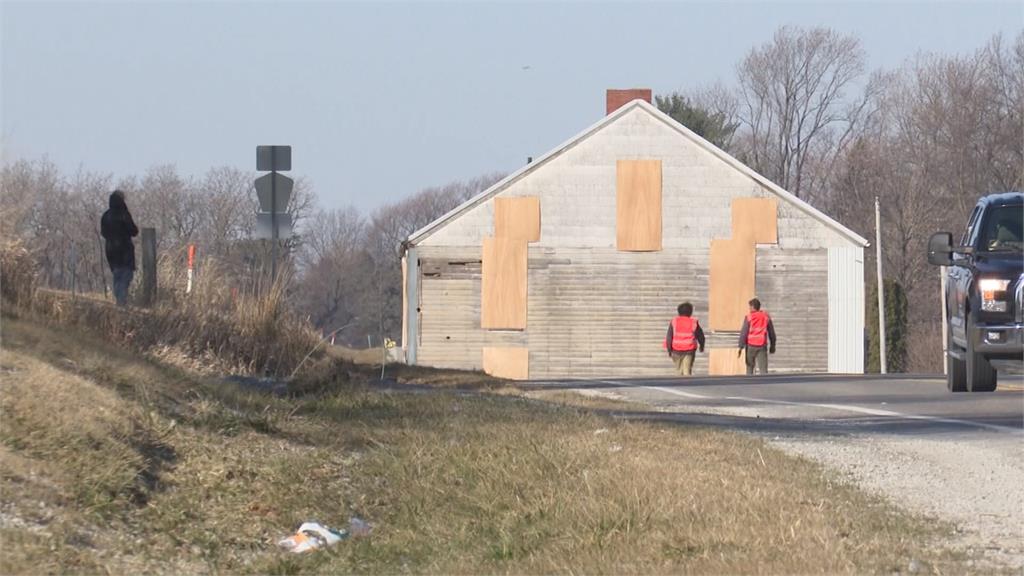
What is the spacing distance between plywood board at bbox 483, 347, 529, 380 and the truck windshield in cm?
2846

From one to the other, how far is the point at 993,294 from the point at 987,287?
0.32ft

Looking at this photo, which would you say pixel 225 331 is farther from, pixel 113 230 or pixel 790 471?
pixel 790 471

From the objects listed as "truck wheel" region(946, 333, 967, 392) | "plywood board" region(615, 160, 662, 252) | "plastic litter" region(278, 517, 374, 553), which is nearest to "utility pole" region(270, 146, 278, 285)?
"truck wheel" region(946, 333, 967, 392)

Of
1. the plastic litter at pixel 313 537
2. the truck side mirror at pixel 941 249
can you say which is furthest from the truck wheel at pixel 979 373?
the plastic litter at pixel 313 537

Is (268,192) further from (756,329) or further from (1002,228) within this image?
(756,329)

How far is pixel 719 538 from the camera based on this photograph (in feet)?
23.1

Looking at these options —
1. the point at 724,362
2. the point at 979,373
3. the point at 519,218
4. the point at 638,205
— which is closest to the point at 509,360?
the point at 519,218

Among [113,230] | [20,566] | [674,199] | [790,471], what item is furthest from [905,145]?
[20,566]

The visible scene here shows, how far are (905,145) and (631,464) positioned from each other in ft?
176

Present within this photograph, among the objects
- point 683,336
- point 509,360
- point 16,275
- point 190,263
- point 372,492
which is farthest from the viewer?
point 509,360

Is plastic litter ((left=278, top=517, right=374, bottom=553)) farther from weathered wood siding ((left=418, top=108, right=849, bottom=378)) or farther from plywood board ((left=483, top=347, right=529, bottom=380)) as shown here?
plywood board ((left=483, top=347, right=529, bottom=380))

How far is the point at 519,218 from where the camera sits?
4309 cm

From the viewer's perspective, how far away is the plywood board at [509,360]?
42500 mm

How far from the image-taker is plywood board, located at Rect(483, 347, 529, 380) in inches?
1673
